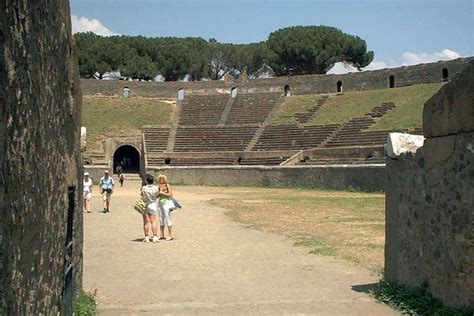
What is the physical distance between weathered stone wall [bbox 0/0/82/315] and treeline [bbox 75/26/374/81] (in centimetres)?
6581

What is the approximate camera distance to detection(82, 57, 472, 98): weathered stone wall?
51.7 m

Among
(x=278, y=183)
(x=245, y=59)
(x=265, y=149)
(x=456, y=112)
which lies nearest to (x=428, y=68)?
(x=265, y=149)

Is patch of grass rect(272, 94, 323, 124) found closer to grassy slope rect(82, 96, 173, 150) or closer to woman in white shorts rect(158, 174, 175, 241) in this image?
grassy slope rect(82, 96, 173, 150)

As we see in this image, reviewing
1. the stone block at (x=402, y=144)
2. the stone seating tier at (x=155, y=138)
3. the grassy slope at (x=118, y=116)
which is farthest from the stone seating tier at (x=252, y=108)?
the stone block at (x=402, y=144)

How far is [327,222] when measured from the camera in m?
15.9

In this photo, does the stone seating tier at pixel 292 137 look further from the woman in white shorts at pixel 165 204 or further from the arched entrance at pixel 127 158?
the woman in white shorts at pixel 165 204

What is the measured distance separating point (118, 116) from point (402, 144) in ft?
160

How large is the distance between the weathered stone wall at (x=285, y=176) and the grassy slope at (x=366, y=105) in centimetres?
1054

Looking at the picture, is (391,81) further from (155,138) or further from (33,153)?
(33,153)

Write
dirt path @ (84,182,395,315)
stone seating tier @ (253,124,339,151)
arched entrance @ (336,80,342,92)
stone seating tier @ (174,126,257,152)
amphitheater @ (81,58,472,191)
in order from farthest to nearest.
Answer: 1. arched entrance @ (336,80,342,92)
2. stone seating tier @ (174,126,257,152)
3. stone seating tier @ (253,124,339,151)
4. amphitheater @ (81,58,472,191)
5. dirt path @ (84,182,395,315)

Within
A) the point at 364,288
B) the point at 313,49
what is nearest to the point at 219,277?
the point at 364,288

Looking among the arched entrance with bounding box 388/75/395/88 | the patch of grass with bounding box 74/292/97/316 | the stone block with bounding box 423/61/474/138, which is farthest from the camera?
the arched entrance with bounding box 388/75/395/88

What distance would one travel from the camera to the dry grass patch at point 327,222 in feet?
36.6

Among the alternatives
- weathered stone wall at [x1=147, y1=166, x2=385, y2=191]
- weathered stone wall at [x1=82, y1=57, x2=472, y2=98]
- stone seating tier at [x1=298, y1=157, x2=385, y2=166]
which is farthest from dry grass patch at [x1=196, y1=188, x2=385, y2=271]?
weathered stone wall at [x1=82, y1=57, x2=472, y2=98]
